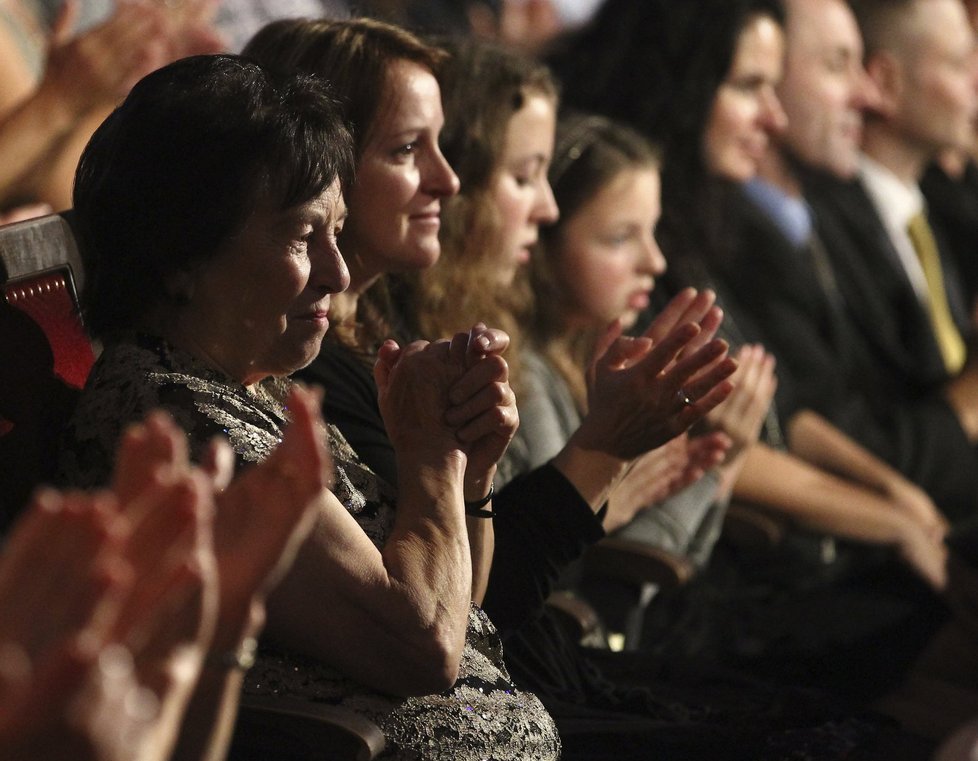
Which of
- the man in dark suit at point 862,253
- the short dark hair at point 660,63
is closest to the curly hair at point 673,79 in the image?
the short dark hair at point 660,63

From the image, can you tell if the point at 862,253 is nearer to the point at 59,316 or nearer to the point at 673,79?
the point at 673,79

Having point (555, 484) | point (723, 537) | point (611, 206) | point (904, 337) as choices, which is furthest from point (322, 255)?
point (904, 337)

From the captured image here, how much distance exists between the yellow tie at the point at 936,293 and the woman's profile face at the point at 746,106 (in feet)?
3.20

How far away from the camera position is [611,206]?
2652 mm

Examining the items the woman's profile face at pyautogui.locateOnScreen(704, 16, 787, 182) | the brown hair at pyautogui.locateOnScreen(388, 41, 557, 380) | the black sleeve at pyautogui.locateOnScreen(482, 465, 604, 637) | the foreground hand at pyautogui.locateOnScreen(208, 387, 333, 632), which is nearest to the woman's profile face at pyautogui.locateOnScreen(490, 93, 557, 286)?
the brown hair at pyautogui.locateOnScreen(388, 41, 557, 380)

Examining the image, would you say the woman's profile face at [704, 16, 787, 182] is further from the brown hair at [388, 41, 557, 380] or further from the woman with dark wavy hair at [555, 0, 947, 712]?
the brown hair at [388, 41, 557, 380]

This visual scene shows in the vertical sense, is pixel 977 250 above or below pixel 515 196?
below

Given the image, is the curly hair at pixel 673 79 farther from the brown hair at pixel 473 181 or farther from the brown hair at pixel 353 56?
the brown hair at pixel 353 56

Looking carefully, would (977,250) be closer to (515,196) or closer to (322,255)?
(515,196)

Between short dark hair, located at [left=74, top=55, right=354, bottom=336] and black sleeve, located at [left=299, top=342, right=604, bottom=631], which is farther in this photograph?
black sleeve, located at [left=299, top=342, right=604, bottom=631]

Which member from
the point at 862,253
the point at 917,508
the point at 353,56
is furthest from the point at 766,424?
the point at 353,56

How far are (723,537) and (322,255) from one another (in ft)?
5.31

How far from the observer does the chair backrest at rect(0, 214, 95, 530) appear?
159cm

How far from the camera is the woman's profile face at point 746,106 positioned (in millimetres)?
3250
